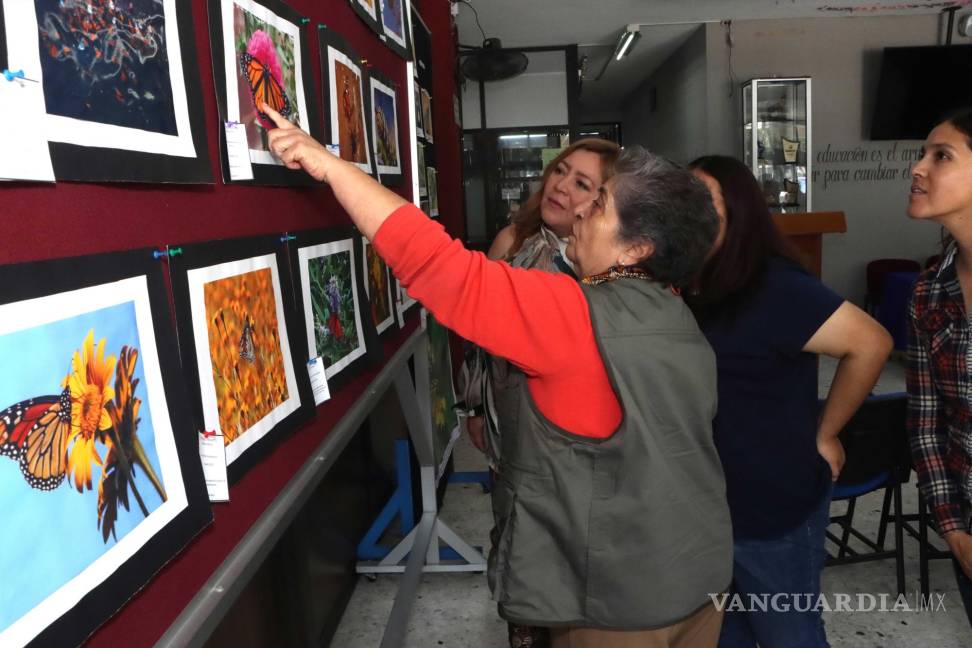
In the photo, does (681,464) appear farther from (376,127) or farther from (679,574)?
(376,127)

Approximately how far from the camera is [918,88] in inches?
273

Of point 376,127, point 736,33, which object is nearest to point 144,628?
point 376,127

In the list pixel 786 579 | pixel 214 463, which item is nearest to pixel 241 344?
pixel 214 463

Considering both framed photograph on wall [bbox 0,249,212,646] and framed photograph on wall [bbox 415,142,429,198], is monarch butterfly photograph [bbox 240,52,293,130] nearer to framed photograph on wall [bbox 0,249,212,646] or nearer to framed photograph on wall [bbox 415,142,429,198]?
framed photograph on wall [bbox 0,249,212,646]

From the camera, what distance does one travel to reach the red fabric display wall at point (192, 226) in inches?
23.7

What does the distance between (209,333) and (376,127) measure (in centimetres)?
97

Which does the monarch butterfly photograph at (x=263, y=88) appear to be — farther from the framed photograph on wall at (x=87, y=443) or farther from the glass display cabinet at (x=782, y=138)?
the glass display cabinet at (x=782, y=138)

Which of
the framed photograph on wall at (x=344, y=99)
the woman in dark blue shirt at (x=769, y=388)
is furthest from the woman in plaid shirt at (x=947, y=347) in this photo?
the framed photograph on wall at (x=344, y=99)

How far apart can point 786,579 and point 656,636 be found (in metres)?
0.48

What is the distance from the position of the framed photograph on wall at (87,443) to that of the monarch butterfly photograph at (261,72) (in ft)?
1.11

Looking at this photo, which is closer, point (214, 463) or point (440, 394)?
point (214, 463)

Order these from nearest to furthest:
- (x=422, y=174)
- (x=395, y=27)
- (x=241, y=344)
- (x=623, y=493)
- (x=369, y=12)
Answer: (x=241, y=344) → (x=623, y=493) → (x=369, y=12) → (x=395, y=27) → (x=422, y=174)

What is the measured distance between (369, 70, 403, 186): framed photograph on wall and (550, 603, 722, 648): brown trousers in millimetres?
1144

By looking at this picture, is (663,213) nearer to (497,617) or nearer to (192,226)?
(192,226)
